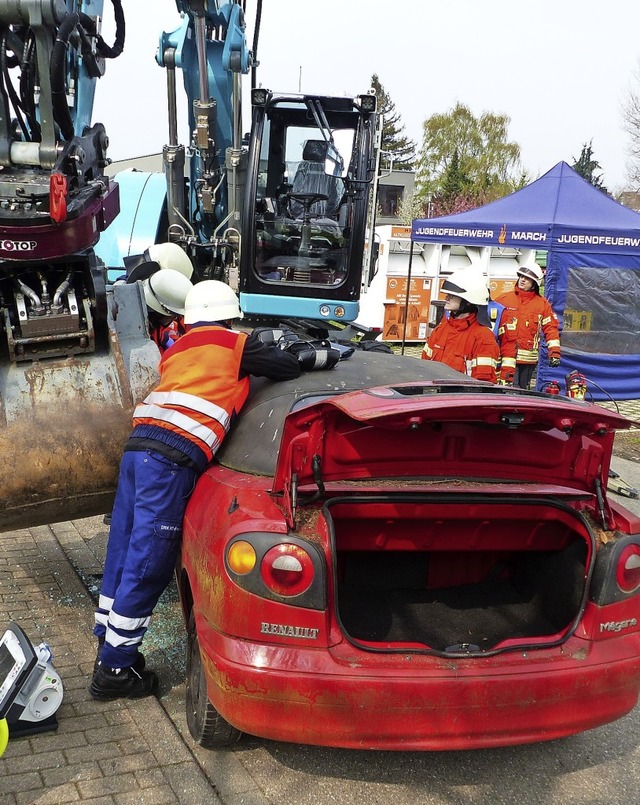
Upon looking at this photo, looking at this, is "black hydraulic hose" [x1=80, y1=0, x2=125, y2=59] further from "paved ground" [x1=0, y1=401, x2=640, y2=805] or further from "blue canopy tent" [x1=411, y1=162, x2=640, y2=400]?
"blue canopy tent" [x1=411, y1=162, x2=640, y2=400]

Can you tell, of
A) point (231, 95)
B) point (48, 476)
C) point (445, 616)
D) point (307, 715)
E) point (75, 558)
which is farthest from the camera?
point (231, 95)

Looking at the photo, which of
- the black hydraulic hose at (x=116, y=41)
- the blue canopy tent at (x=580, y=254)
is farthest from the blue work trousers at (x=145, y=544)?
the blue canopy tent at (x=580, y=254)

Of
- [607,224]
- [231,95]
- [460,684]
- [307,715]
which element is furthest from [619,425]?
[607,224]

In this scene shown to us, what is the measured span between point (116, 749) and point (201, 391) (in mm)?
1458

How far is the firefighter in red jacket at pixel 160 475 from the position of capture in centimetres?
330

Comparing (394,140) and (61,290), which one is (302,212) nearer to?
(61,290)

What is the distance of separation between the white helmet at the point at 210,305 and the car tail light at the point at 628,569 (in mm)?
1995

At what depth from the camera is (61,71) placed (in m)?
3.85

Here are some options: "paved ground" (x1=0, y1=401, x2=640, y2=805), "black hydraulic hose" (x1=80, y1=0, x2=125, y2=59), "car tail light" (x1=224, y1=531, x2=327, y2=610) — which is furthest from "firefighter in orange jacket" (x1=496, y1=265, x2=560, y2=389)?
"car tail light" (x1=224, y1=531, x2=327, y2=610)

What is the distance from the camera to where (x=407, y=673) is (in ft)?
8.50

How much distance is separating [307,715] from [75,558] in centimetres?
288

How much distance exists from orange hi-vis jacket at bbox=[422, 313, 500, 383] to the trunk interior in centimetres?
320

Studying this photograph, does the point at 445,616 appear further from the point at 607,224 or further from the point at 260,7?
the point at 607,224

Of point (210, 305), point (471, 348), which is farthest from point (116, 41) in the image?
point (471, 348)
